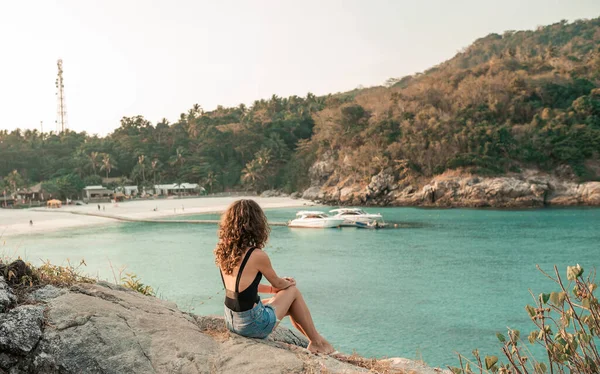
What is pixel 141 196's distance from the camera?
64625 mm

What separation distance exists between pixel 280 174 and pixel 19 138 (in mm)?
41376

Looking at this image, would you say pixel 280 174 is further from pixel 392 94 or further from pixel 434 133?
pixel 434 133

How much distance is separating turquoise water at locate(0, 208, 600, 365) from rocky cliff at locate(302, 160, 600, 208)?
6.17 meters

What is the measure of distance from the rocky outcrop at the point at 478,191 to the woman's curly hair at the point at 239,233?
4559 cm

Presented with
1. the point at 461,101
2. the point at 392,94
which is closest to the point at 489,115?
the point at 461,101

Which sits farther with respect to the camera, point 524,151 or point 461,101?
point 461,101

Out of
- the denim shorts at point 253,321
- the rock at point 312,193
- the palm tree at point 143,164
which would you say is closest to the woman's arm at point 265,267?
the denim shorts at point 253,321

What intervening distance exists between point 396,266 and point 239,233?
17696 mm

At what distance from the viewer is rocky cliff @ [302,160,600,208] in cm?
4456

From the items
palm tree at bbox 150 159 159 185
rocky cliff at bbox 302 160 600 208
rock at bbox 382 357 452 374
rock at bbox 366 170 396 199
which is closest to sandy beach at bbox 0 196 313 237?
rocky cliff at bbox 302 160 600 208

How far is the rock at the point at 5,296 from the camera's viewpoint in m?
3.00

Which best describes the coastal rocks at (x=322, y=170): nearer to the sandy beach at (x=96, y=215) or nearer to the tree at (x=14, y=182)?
the sandy beach at (x=96, y=215)

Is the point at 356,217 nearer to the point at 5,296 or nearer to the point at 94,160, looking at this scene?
the point at 5,296

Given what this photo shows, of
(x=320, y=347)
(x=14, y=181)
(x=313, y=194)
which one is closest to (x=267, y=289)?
(x=320, y=347)
